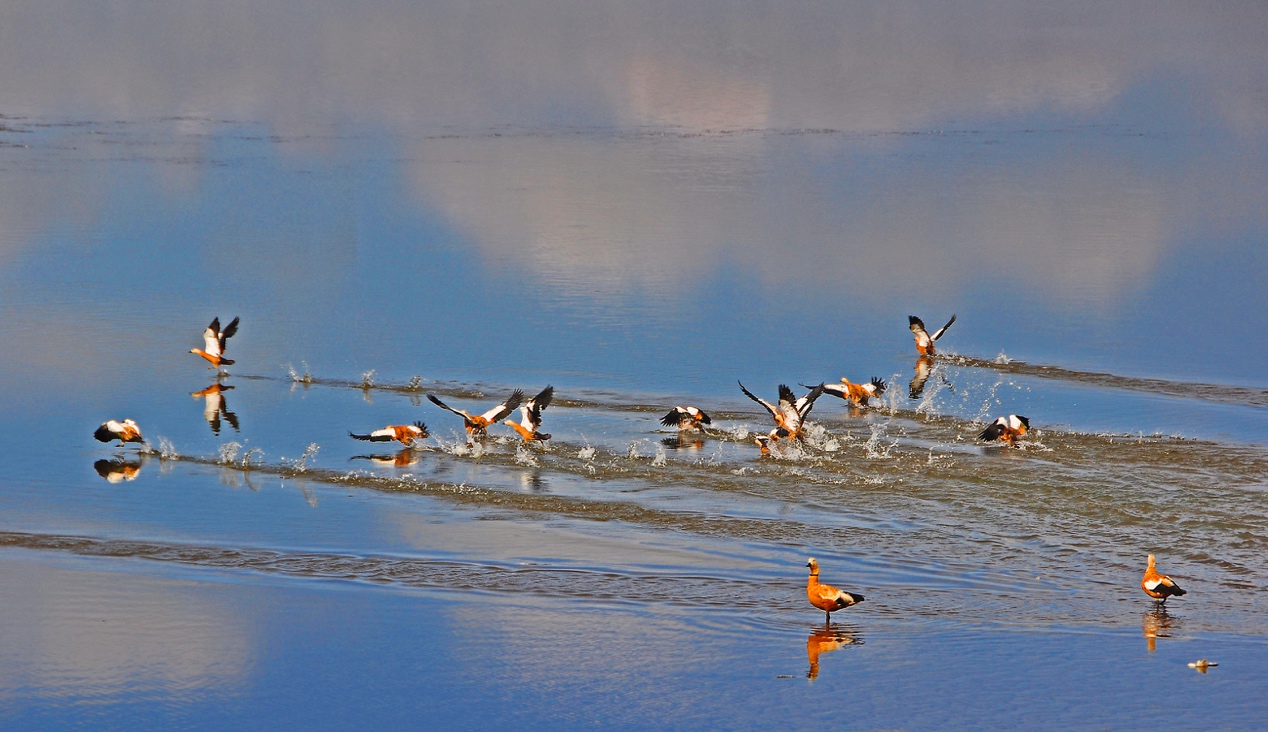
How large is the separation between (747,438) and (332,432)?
4.76 m

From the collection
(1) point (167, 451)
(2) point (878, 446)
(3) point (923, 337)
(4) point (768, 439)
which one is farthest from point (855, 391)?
(1) point (167, 451)

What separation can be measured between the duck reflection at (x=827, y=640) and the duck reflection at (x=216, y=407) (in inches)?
352

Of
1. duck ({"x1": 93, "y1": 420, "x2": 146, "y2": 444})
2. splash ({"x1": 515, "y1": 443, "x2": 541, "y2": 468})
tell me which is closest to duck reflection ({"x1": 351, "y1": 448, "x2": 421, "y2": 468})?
splash ({"x1": 515, "y1": 443, "x2": 541, "y2": 468})

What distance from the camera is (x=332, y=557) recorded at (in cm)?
1404

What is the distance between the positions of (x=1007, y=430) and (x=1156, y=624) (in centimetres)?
559

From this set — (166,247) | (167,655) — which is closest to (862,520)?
(167,655)

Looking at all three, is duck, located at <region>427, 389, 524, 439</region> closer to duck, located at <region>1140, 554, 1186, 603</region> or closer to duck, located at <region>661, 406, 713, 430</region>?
duck, located at <region>661, 406, 713, 430</region>

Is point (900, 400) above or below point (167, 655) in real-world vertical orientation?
Result: above

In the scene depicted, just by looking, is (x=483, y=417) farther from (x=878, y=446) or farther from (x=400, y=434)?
(x=878, y=446)

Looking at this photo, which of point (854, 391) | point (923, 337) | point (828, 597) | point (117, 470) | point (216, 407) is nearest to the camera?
point (828, 597)

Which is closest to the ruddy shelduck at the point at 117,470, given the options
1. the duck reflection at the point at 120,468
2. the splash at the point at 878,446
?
the duck reflection at the point at 120,468

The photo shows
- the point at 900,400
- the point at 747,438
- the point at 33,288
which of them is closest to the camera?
the point at 747,438

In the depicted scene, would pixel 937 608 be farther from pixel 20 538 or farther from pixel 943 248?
pixel 943 248

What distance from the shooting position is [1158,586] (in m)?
12.2
